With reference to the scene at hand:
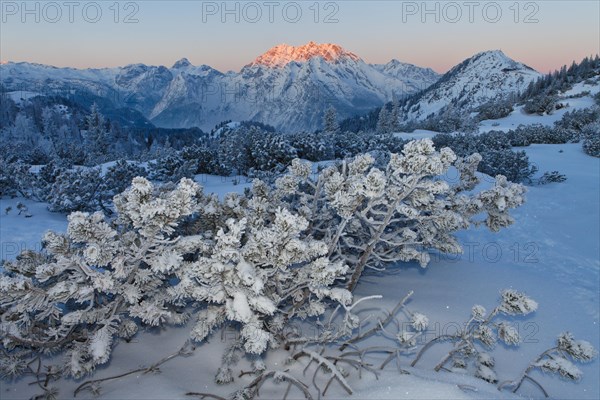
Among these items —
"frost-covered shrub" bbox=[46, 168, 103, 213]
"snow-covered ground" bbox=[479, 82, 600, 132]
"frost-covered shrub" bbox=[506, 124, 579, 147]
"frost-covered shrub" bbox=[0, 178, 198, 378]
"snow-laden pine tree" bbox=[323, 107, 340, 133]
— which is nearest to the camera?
"frost-covered shrub" bbox=[0, 178, 198, 378]

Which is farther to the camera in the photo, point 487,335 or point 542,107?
point 542,107

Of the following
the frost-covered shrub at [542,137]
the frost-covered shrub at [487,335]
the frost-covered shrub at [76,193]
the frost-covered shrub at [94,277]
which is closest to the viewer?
the frost-covered shrub at [94,277]

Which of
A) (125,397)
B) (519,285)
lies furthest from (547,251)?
(125,397)

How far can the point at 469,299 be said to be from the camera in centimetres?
495

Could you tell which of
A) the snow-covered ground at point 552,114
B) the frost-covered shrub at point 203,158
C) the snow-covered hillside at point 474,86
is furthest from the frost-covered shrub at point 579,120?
the snow-covered hillside at point 474,86

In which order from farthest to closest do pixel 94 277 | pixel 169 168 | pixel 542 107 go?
pixel 542 107 < pixel 169 168 < pixel 94 277

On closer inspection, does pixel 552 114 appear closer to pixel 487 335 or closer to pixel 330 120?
pixel 330 120

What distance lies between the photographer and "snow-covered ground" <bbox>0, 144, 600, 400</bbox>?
3.15 meters

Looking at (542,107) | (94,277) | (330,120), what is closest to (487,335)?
(94,277)

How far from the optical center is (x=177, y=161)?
39.1ft

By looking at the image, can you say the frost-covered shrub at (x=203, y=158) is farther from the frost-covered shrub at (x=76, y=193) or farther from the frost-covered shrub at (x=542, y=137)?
the frost-covered shrub at (x=542, y=137)

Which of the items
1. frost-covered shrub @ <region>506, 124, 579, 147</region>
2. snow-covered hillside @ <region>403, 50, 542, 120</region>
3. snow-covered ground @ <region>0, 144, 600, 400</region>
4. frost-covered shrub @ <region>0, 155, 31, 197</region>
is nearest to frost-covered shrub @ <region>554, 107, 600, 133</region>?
frost-covered shrub @ <region>506, 124, 579, 147</region>

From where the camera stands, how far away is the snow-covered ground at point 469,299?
10.3 feet

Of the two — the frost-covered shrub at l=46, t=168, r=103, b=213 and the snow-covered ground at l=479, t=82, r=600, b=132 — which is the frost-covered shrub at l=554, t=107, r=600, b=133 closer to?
the snow-covered ground at l=479, t=82, r=600, b=132
